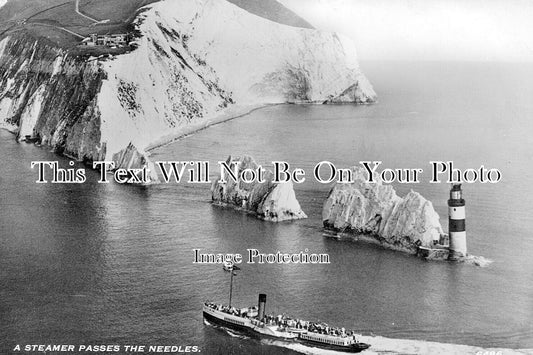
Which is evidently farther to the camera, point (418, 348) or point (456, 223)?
point (456, 223)

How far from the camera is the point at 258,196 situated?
15961mm

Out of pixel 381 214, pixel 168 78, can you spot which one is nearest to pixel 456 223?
pixel 381 214

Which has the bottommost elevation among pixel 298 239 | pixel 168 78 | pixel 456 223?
pixel 298 239

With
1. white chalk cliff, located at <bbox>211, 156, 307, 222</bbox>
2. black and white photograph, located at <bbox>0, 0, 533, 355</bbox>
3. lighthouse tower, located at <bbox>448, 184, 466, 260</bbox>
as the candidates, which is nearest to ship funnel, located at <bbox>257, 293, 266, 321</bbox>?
black and white photograph, located at <bbox>0, 0, 533, 355</bbox>

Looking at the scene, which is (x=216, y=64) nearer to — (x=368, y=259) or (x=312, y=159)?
(x=312, y=159)

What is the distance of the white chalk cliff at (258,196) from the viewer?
50.9ft

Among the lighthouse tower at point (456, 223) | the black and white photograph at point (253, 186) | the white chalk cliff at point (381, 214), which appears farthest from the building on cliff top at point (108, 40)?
the lighthouse tower at point (456, 223)

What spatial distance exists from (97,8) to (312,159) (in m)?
5.18

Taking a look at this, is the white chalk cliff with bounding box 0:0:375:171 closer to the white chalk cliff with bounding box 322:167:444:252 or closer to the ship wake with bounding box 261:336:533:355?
the white chalk cliff with bounding box 322:167:444:252

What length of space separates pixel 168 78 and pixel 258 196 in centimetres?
300

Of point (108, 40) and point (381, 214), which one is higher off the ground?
point (108, 40)

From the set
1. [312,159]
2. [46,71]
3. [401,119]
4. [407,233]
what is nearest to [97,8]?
[46,71]

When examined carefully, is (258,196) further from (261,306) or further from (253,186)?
(261,306)

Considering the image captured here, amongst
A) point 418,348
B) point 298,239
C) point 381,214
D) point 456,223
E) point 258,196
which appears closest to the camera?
point 418,348
